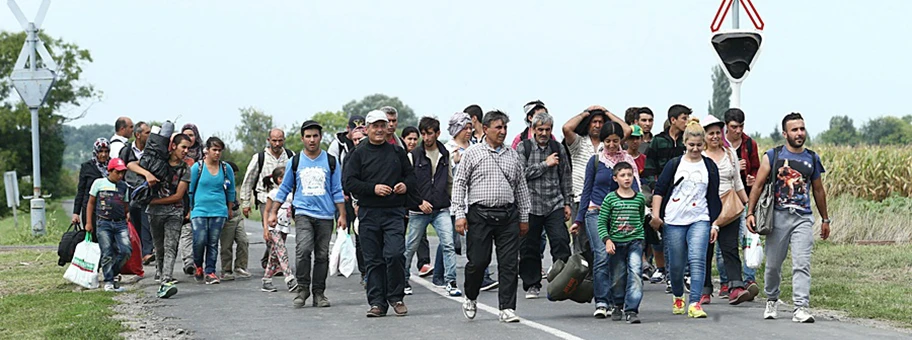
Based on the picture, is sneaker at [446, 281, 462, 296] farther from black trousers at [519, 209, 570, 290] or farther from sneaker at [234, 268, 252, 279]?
sneaker at [234, 268, 252, 279]

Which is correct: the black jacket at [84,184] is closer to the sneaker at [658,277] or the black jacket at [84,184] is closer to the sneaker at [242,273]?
the sneaker at [242,273]

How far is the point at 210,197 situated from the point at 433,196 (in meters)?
2.99

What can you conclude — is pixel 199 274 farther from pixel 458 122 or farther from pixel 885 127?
pixel 885 127

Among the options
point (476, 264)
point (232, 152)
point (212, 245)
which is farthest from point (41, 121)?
point (476, 264)

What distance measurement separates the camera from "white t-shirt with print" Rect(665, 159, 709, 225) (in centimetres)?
1105

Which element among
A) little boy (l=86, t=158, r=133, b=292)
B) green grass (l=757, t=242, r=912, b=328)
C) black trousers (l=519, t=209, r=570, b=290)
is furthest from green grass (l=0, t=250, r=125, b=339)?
green grass (l=757, t=242, r=912, b=328)

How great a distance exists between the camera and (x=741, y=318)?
36.5 ft

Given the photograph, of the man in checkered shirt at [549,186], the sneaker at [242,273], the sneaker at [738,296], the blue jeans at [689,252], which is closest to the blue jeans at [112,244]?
the sneaker at [242,273]

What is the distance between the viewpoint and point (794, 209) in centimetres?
1087

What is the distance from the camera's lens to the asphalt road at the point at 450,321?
10.2 m

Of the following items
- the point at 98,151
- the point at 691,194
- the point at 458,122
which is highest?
the point at 458,122

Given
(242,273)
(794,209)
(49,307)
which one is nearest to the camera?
(794,209)

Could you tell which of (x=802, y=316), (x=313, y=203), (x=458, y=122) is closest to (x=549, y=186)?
(x=458, y=122)

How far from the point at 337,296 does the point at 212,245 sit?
236cm
